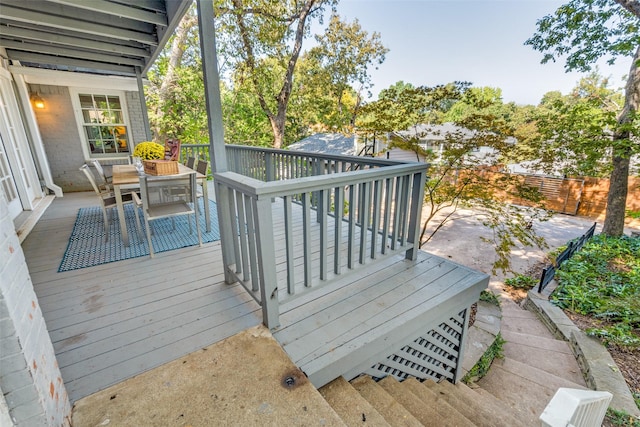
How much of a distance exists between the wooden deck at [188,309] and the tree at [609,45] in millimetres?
6878

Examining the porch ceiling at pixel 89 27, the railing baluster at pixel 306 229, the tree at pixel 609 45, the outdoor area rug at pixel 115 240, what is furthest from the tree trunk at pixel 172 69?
the railing baluster at pixel 306 229

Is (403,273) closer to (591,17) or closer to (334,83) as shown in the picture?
(591,17)

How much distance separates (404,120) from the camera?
4.92 m

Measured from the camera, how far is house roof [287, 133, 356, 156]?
13344 millimetres

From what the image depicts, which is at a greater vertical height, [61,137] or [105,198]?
[61,137]

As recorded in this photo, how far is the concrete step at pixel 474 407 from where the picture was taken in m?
2.28

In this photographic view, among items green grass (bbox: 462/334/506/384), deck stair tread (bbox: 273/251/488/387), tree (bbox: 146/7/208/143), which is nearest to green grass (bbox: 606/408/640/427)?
green grass (bbox: 462/334/506/384)

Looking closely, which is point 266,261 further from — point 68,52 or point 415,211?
point 68,52

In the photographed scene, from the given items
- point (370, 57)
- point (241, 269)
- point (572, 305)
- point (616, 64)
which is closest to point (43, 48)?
point (241, 269)

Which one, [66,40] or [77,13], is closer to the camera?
[77,13]

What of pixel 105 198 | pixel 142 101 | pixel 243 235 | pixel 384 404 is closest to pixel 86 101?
pixel 142 101

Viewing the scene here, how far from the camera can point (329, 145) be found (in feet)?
45.3

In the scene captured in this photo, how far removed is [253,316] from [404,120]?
4.27 m

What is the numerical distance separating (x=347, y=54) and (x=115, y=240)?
44.8 ft
